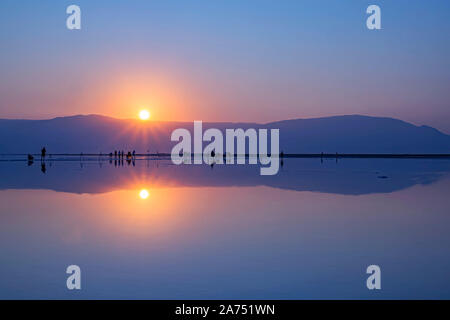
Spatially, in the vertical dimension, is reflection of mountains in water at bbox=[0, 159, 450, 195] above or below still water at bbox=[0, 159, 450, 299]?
above

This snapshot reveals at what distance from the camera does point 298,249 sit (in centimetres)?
1012

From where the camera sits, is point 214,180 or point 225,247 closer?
point 225,247

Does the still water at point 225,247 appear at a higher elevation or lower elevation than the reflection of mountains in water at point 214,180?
lower

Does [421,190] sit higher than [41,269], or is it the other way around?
[421,190]

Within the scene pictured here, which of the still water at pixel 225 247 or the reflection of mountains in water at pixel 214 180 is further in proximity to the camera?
the reflection of mountains in water at pixel 214 180

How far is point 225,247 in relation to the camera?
10.3m

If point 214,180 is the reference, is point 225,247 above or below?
below

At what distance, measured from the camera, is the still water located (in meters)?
7.58

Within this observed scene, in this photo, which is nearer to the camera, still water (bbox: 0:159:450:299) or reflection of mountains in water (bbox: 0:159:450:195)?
still water (bbox: 0:159:450:299)

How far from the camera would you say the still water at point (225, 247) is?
7.58 metres

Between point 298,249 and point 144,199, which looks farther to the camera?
point 144,199
